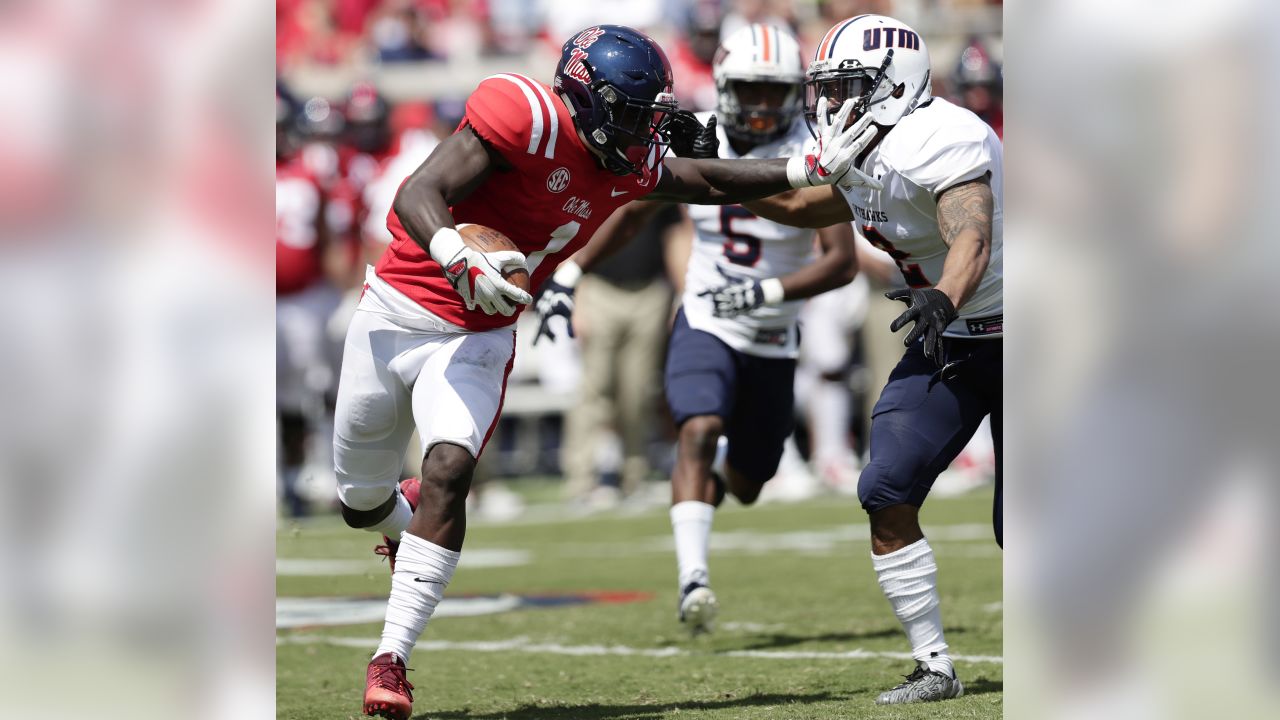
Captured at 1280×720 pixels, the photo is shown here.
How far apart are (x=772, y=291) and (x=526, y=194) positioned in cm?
186

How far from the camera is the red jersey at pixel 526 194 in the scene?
4055mm

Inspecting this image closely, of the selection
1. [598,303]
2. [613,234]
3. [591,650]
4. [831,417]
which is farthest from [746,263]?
[831,417]

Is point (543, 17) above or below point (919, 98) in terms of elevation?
above

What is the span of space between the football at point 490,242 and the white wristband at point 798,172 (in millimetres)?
863

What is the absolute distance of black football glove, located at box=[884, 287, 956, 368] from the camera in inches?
142

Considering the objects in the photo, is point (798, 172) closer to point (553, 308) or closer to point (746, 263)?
point (553, 308)

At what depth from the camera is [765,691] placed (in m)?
4.48

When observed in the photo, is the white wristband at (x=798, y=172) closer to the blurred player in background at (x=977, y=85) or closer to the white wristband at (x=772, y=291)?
the white wristband at (x=772, y=291)

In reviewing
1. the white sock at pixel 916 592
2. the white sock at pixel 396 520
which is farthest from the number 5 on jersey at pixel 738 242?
the white sock at pixel 916 592

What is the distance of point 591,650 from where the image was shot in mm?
5438
